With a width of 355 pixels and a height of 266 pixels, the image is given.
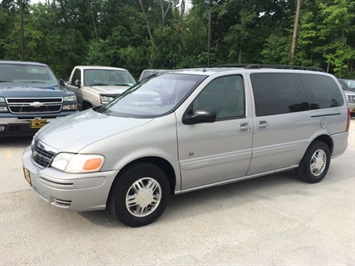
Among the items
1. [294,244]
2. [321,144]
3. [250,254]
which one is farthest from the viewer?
[321,144]

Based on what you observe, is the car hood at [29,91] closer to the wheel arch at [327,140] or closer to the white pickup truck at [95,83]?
the white pickup truck at [95,83]

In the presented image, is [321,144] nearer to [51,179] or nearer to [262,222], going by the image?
[262,222]

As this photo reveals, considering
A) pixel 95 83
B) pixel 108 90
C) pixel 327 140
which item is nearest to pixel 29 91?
pixel 108 90

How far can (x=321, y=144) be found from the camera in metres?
5.62

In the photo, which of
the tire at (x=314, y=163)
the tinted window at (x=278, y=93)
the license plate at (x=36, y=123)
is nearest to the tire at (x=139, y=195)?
the tinted window at (x=278, y=93)

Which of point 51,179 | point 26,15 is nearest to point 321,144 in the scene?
point 51,179

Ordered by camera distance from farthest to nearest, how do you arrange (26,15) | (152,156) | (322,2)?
(26,15) < (322,2) < (152,156)

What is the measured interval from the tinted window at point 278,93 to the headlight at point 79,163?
2.24 m

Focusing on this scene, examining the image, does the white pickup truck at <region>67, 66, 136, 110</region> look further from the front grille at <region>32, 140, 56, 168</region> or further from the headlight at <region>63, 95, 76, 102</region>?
the front grille at <region>32, 140, 56, 168</region>

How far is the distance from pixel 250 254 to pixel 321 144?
2864 mm

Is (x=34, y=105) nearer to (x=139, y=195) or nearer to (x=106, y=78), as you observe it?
(x=106, y=78)

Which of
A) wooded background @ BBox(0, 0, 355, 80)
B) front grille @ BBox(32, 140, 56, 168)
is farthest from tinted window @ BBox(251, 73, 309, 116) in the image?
wooded background @ BBox(0, 0, 355, 80)

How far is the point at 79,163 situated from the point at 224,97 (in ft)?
6.46

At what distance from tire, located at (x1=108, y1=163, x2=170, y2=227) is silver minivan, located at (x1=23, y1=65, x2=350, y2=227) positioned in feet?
0.03
